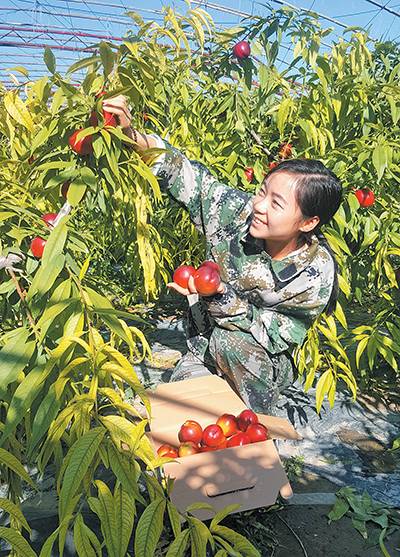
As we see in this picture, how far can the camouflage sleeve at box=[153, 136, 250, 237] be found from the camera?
73.9 inches

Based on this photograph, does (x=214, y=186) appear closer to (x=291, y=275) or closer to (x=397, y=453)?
(x=291, y=275)

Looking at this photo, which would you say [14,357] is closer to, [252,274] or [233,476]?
[233,476]

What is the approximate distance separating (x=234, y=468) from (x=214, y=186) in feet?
3.34

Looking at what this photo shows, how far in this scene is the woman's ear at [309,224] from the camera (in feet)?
6.07

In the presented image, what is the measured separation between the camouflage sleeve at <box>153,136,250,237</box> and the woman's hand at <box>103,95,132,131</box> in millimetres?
466

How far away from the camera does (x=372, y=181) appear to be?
2.25 m

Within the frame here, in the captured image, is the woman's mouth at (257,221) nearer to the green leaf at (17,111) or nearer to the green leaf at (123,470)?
the green leaf at (17,111)

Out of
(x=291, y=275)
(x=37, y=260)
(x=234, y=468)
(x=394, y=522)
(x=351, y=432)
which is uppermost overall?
(x=37, y=260)

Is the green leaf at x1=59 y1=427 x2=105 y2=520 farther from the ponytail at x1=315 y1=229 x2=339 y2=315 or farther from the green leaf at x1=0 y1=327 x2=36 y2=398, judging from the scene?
the ponytail at x1=315 y1=229 x2=339 y2=315

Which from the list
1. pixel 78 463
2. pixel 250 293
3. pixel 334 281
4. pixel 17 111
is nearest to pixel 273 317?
pixel 250 293

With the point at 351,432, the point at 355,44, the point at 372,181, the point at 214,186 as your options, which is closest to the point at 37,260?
the point at 214,186

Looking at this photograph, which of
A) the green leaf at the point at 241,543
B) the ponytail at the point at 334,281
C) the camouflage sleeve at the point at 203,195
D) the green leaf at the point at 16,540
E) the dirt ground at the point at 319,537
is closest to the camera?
the green leaf at the point at 16,540

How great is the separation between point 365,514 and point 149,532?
139 centimetres

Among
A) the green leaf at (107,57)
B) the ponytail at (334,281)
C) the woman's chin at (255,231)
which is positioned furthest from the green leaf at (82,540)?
the ponytail at (334,281)
